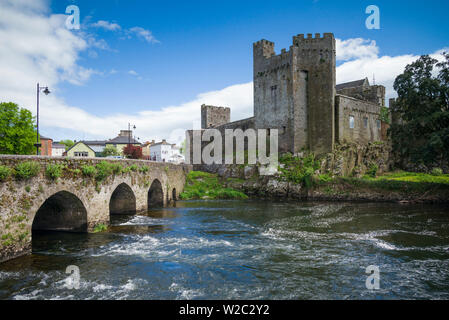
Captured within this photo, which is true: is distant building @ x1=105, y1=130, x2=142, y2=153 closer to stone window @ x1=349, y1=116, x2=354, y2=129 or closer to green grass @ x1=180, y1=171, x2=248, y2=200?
green grass @ x1=180, y1=171, x2=248, y2=200

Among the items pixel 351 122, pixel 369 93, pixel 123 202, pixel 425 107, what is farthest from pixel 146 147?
pixel 425 107

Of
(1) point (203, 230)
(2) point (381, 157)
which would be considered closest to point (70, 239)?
(1) point (203, 230)

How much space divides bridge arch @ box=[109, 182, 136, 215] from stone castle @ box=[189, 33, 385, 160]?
21696mm

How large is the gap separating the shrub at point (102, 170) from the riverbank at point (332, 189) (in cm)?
1719

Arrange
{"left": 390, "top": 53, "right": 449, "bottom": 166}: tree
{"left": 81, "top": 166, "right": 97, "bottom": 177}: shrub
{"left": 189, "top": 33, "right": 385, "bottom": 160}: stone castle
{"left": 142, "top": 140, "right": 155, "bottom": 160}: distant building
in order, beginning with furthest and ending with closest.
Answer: {"left": 142, "top": 140, "right": 155, "bottom": 160}: distant building → {"left": 189, "top": 33, "right": 385, "bottom": 160}: stone castle → {"left": 390, "top": 53, "right": 449, "bottom": 166}: tree → {"left": 81, "top": 166, "right": 97, "bottom": 177}: shrub

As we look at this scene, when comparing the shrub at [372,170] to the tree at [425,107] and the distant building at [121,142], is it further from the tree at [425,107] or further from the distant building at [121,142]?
the distant building at [121,142]

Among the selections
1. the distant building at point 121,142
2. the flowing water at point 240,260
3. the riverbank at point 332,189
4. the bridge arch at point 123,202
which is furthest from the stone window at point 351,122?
the distant building at point 121,142

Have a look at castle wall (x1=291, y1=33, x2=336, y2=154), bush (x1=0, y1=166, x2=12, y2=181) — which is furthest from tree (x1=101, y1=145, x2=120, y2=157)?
bush (x1=0, y1=166, x2=12, y2=181)

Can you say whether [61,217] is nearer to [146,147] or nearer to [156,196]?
[156,196]

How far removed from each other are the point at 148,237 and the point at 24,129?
25.7 metres

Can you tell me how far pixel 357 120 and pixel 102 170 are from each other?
109 ft

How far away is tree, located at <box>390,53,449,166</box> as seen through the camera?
26.7 m

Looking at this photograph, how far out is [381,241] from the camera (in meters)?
15.0
